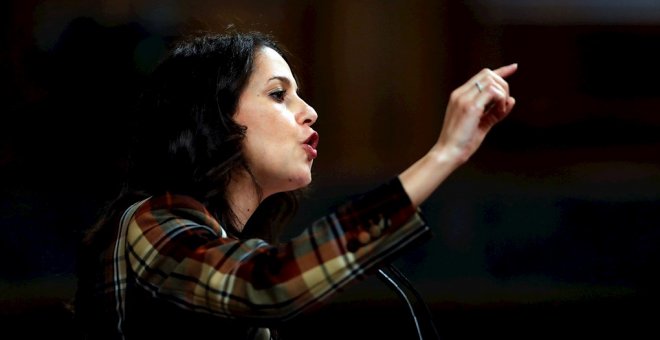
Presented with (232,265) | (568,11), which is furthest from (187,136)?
(568,11)

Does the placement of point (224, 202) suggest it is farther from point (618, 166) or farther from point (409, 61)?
point (618, 166)

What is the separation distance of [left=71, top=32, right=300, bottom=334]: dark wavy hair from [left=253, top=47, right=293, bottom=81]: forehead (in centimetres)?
1

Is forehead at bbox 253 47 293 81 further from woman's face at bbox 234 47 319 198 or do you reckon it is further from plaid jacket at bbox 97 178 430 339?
plaid jacket at bbox 97 178 430 339

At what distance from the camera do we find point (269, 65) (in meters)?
1.28

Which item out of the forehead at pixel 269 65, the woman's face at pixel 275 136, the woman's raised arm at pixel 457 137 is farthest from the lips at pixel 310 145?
the woman's raised arm at pixel 457 137

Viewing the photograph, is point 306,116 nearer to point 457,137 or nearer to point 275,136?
point 275,136

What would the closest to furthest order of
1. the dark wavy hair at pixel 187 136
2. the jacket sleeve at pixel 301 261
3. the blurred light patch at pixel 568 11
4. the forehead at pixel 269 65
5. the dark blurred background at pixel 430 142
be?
1. the jacket sleeve at pixel 301 261
2. the dark wavy hair at pixel 187 136
3. the forehead at pixel 269 65
4. the dark blurred background at pixel 430 142
5. the blurred light patch at pixel 568 11

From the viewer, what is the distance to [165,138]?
122 cm

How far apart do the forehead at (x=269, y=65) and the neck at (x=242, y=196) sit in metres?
0.15

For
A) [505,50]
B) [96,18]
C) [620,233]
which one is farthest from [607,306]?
[96,18]

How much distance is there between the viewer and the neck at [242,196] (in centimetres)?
122

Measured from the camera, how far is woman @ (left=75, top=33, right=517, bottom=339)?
89 cm

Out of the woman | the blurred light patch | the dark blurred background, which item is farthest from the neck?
the blurred light patch

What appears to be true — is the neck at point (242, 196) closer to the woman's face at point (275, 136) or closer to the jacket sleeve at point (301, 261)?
the woman's face at point (275, 136)
